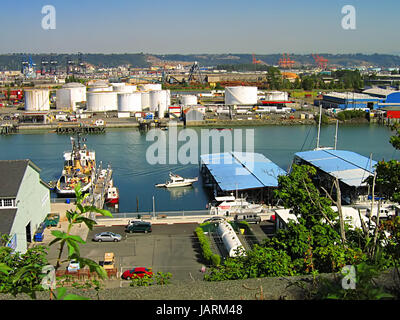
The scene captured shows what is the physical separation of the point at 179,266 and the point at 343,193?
2.61 meters

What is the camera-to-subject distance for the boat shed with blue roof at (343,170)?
15.5 feet

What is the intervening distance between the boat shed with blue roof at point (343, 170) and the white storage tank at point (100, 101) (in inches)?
345

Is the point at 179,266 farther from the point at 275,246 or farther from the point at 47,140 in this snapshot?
the point at 47,140

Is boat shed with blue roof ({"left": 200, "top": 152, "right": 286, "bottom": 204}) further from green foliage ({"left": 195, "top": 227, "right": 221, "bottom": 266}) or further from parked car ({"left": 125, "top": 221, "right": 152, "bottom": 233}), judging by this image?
green foliage ({"left": 195, "top": 227, "right": 221, "bottom": 266})

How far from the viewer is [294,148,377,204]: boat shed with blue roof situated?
15.5ft

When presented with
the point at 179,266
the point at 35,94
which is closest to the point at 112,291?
the point at 179,266

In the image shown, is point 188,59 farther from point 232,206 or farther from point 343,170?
point 232,206

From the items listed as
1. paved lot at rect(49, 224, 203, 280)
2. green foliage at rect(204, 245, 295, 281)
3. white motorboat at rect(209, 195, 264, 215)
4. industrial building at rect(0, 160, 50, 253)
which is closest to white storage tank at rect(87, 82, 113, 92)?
white motorboat at rect(209, 195, 264, 215)

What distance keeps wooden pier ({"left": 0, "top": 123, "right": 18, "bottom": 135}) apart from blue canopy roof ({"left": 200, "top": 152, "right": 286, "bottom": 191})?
6.52m

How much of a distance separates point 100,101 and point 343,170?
32.5 ft

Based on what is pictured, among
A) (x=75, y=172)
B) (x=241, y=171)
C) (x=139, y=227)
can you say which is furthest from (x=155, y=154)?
(x=139, y=227)

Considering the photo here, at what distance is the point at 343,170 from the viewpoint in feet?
16.8

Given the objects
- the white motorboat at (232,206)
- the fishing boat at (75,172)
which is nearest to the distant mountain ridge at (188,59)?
the fishing boat at (75,172)

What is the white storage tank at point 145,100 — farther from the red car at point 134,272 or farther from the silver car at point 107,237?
the red car at point 134,272
